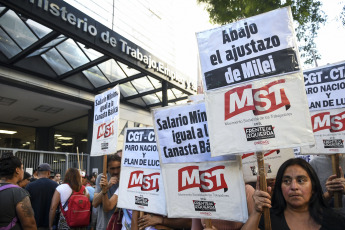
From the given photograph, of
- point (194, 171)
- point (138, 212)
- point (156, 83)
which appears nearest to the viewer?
point (194, 171)

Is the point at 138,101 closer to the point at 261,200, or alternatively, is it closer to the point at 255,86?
the point at 255,86

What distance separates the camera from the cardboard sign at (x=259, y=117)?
7.00 ft

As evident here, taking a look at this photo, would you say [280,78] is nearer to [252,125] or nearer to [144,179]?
[252,125]

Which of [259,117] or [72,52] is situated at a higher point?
[72,52]

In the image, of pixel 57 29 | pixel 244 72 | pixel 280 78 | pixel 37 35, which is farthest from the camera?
pixel 37 35

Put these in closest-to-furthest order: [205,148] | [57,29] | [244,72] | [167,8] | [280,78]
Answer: [280,78], [244,72], [205,148], [57,29], [167,8]

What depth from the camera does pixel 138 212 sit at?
343cm

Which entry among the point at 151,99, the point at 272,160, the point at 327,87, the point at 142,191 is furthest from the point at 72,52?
the point at 327,87

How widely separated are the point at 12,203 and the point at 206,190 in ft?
6.99

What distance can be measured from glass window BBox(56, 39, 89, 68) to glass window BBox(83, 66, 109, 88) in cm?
112

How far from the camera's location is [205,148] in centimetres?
266

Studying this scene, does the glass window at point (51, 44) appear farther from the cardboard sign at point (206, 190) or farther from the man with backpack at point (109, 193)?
the cardboard sign at point (206, 190)

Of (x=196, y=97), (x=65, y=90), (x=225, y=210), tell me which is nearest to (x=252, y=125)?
(x=225, y=210)

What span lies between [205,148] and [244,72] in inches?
29.7
